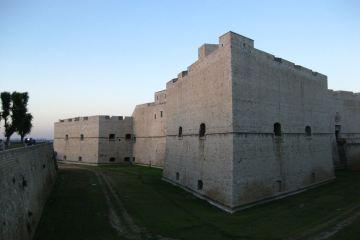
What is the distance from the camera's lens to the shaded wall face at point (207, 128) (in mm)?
20016

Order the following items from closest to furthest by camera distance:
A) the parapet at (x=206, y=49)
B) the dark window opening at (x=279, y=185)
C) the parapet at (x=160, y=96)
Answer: the dark window opening at (x=279, y=185), the parapet at (x=206, y=49), the parapet at (x=160, y=96)

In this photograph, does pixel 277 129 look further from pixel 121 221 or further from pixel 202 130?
pixel 121 221

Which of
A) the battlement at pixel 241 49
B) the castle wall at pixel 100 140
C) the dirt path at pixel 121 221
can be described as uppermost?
the battlement at pixel 241 49

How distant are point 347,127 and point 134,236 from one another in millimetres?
34847

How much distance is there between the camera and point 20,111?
31625 mm

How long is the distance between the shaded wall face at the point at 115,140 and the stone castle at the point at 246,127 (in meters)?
16.8

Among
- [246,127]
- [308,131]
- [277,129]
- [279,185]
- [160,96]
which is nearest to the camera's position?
[246,127]

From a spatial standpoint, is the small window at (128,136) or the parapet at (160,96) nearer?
the parapet at (160,96)

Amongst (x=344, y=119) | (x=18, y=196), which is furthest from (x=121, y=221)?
(x=344, y=119)

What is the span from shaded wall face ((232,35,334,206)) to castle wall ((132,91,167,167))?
717 inches

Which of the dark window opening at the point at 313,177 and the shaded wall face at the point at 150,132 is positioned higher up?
the shaded wall face at the point at 150,132

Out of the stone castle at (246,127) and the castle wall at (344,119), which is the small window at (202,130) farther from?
the castle wall at (344,119)

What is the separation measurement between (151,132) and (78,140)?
12.6 meters

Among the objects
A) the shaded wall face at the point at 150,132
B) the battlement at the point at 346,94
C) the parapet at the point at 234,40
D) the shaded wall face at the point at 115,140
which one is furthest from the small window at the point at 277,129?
the shaded wall face at the point at 115,140
